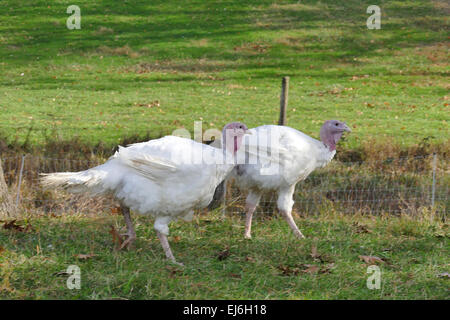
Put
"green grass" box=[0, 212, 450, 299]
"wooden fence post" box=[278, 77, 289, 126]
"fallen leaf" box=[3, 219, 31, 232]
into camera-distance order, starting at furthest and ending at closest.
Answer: "wooden fence post" box=[278, 77, 289, 126] → "fallen leaf" box=[3, 219, 31, 232] → "green grass" box=[0, 212, 450, 299]

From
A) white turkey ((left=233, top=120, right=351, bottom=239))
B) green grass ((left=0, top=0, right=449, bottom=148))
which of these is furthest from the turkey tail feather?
green grass ((left=0, top=0, right=449, bottom=148))

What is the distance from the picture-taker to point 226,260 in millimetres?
6066

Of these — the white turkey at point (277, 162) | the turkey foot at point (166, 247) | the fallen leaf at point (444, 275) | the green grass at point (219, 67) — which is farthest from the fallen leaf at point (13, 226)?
the green grass at point (219, 67)

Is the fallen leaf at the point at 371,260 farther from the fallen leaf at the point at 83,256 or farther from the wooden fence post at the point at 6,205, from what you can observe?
the wooden fence post at the point at 6,205

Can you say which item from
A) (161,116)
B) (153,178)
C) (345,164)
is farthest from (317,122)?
(153,178)

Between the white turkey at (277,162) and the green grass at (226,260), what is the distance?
18.5 inches

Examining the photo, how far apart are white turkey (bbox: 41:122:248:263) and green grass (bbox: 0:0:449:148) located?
713cm

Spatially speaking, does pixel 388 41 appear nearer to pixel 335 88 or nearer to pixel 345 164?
pixel 335 88

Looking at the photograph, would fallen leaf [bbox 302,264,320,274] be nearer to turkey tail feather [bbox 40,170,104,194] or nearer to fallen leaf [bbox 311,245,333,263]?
fallen leaf [bbox 311,245,333,263]

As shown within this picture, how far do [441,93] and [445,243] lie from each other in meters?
13.8

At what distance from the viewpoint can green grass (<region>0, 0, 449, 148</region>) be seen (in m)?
16.2

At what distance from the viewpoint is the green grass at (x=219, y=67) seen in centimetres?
1623

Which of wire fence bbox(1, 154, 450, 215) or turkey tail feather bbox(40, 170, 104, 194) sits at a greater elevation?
turkey tail feather bbox(40, 170, 104, 194)

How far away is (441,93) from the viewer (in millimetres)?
19766
